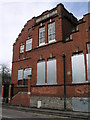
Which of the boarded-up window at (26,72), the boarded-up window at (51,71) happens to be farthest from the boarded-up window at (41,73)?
the boarded-up window at (26,72)

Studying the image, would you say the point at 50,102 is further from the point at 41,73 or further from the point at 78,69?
the point at 78,69

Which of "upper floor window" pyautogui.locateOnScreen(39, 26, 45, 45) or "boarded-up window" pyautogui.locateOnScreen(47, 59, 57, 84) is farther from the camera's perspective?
"upper floor window" pyautogui.locateOnScreen(39, 26, 45, 45)

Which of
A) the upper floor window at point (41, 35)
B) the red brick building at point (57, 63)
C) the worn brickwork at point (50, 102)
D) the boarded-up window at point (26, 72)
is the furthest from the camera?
the boarded-up window at point (26, 72)

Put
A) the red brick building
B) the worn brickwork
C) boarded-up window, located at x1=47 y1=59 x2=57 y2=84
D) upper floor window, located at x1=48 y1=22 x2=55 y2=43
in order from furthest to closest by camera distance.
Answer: upper floor window, located at x1=48 y1=22 x2=55 y2=43 → boarded-up window, located at x1=47 y1=59 x2=57 y2=84 → the worn brickwork → the red brick building

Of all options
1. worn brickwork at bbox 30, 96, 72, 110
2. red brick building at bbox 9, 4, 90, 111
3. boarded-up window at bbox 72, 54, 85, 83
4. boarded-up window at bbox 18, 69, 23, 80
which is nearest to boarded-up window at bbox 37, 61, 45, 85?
red brick building at bbox 9, 4, 90, 111

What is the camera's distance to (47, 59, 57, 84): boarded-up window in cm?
1909

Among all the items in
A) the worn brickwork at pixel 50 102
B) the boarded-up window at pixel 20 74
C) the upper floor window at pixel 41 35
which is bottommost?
the worn brickwork at pixel 50 102

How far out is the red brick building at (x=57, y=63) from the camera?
1661 centimetres

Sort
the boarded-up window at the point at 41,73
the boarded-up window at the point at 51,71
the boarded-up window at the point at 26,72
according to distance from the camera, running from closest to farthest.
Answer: the boarded-up window at the point at 51,71 < the boarded-up window at the point at 41,73 < the boarded-up window at the point at 26,72

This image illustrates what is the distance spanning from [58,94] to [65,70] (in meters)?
3.11

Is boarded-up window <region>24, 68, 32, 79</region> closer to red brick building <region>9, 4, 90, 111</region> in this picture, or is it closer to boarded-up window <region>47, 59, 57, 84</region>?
red brick building <region>9, 4, 90, 111</region>

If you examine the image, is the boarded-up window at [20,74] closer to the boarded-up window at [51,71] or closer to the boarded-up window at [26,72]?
the boarded-up window at [26,72]

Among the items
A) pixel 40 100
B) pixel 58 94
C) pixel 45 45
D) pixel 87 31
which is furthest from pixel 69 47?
pixel 40 100

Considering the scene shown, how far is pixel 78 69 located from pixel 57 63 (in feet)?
10.4
